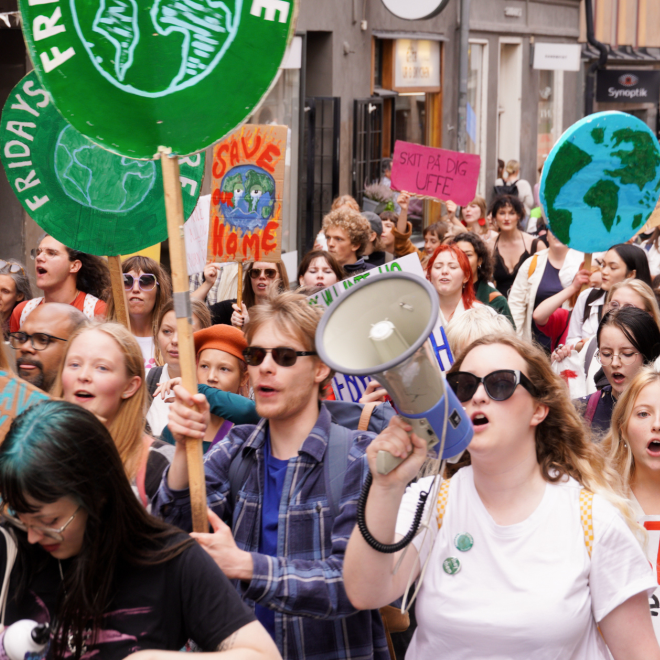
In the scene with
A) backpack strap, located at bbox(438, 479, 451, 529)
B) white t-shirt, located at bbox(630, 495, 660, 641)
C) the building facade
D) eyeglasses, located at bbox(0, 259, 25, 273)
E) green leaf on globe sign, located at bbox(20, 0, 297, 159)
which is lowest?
white t-shirt, located at bbox(630, 495, 660, 641)

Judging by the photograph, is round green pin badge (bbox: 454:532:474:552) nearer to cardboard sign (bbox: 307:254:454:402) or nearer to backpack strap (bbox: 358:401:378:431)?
backpack strap (bbox: 358:401:378:431)

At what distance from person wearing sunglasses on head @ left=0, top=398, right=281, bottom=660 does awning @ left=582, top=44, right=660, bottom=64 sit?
2524 cm

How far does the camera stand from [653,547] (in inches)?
Result: 122

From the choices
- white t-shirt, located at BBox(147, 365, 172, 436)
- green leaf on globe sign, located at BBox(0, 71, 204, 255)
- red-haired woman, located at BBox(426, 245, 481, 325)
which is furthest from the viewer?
red-haired woman, located at BBox(426, 245, 481, 325)

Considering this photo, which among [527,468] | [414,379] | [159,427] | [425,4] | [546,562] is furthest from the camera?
[425,4]

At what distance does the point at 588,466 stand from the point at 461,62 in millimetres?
15832

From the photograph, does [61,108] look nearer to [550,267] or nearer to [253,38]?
[253,38]

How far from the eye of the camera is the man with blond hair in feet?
22.6

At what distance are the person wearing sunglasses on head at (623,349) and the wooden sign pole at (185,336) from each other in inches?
96.5

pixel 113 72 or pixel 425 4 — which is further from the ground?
pixel 425 4

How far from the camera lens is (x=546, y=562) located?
2352 millimetres

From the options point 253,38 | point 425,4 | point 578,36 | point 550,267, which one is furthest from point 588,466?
point 578,36

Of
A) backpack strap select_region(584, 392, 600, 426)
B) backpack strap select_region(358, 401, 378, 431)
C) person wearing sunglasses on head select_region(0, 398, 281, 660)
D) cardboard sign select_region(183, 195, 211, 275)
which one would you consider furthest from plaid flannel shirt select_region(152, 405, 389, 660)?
cardboard sign select_region(183, 195, 211, 275)

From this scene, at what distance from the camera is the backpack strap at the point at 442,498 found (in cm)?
253
